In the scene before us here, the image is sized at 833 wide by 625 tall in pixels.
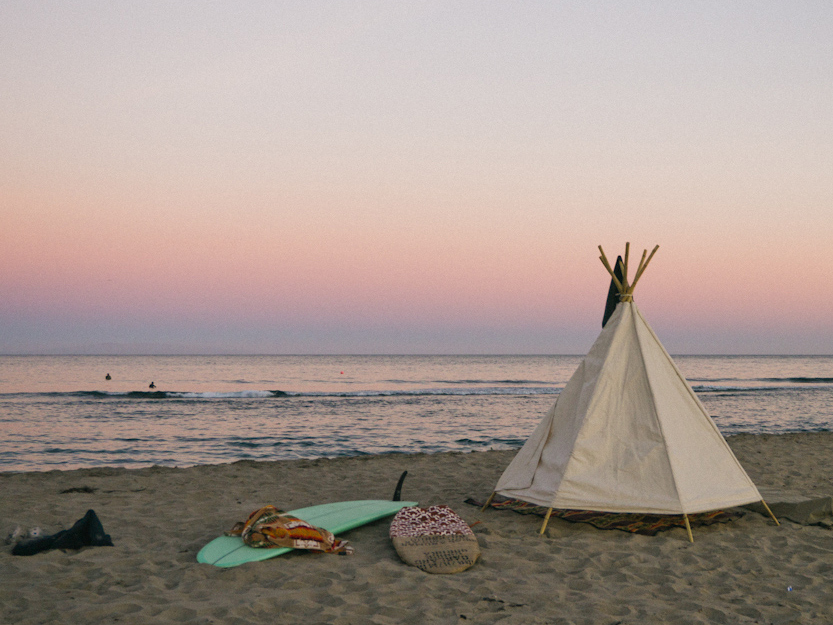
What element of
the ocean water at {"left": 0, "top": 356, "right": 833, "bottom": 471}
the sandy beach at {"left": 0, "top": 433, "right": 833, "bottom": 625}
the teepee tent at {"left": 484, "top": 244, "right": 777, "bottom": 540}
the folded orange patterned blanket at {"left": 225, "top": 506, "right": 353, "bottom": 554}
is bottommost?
the ocean water at {"left": 0, "top": 356, "right": 833, "bottom": 471}

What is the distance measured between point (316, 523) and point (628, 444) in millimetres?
3092

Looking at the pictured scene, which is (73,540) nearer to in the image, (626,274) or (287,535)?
(287,535)

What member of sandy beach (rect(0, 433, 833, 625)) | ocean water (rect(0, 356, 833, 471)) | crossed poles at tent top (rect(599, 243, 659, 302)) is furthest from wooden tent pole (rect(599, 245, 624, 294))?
ocean water (rect(0, 356, 833, 471))

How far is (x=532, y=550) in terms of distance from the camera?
527 cm

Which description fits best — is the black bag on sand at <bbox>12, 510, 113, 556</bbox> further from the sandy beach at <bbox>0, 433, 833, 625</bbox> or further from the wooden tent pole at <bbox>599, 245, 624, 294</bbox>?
the wooden tent pole at <bbox>599, 245, 624, 294</bbox>

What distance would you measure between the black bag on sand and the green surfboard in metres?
1.01

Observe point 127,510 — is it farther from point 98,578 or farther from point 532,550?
point 532,550

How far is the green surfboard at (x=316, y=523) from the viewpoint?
4.78m

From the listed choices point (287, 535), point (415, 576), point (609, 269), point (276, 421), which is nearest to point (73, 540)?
point (287, 535)

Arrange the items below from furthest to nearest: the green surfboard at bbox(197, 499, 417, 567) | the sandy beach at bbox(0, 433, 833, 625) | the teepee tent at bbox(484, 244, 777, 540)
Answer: the teepee tent at bbox(484, 244, 777, 540)
the green surfboard at bbox(197, 499, 417, 567)
the sandy beach at bbox(0, 433, 833, 625)

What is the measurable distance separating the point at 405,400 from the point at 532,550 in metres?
20.9

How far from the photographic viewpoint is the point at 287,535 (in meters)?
4.98

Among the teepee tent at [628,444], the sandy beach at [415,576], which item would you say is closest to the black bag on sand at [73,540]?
the sandy beach at [415,576]

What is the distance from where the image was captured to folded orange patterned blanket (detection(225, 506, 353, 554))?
4.95 meters
